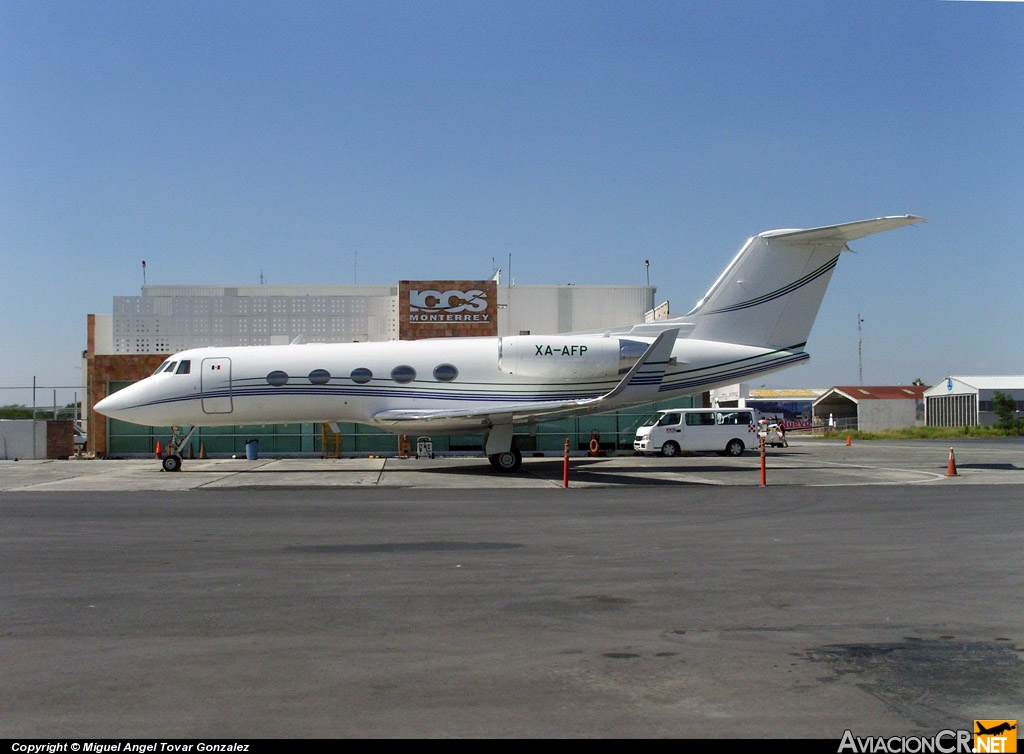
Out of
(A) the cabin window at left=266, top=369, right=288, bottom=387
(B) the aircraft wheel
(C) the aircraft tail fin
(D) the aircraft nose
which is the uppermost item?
(C) the aircraft tail fin

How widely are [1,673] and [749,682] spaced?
4.74m

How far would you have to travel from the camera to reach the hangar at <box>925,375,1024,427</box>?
221 ft

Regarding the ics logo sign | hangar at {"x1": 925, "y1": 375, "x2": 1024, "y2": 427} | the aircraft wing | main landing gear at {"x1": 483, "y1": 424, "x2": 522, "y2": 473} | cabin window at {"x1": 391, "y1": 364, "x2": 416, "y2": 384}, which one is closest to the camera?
the aircraft wing

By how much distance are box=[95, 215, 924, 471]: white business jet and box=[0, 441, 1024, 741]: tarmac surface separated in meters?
9.51

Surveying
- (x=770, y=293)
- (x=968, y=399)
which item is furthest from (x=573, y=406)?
(x=968, y=399)

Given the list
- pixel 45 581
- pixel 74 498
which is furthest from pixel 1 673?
pixel 74 498

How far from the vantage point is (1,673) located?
6.00 m

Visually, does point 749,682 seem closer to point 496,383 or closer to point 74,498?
point 74,498

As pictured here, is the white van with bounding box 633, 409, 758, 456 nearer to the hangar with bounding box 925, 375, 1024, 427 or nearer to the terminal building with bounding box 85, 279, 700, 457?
the terminal building with bounding box 85, 279, 700, 457

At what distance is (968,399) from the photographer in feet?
226

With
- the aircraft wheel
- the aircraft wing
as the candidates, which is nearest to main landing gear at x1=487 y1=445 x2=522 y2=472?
the aircraft wheel

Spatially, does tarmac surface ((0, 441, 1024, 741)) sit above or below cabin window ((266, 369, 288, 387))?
below

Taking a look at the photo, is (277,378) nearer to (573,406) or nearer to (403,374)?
(403,374)

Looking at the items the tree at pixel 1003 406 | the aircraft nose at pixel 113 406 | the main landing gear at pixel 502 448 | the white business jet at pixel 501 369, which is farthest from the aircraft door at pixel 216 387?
the tree at pixel 1003 406
